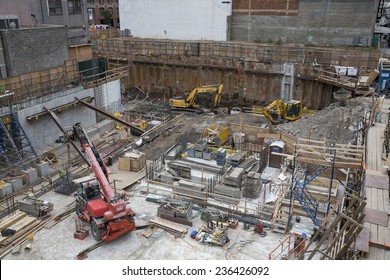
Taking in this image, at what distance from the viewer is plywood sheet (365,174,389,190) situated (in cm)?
1237

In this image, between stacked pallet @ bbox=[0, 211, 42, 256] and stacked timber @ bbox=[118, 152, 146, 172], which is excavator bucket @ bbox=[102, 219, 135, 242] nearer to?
stacked pallet @ bbox=[0, 211, 42, 256]

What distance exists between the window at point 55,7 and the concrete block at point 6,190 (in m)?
15.4

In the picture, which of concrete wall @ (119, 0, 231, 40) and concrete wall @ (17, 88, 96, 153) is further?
concrete wall @ (119, 0, 231, 40)

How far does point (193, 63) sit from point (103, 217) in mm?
24351

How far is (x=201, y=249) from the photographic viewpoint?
14883 mm

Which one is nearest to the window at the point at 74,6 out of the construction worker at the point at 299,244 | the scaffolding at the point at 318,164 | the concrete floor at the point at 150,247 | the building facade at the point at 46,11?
the building facade at the point at 46,11

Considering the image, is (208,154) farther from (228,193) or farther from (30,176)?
(30,176)

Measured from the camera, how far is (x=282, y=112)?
95.3 feet

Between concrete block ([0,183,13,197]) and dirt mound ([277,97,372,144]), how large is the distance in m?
16.4

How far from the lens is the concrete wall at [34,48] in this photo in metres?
22.9

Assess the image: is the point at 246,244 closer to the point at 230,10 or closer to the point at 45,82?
the point at 45,82

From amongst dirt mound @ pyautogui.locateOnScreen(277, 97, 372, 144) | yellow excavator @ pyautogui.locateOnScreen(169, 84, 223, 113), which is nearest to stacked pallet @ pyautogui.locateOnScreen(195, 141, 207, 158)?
dirt mound @ pyautogui.locateOnScreen(277, 97, 372, 144)

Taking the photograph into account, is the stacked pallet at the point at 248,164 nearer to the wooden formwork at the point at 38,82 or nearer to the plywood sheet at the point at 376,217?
the plywood sheet at the point at 376,217

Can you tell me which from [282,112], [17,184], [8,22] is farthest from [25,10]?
[282,112]
